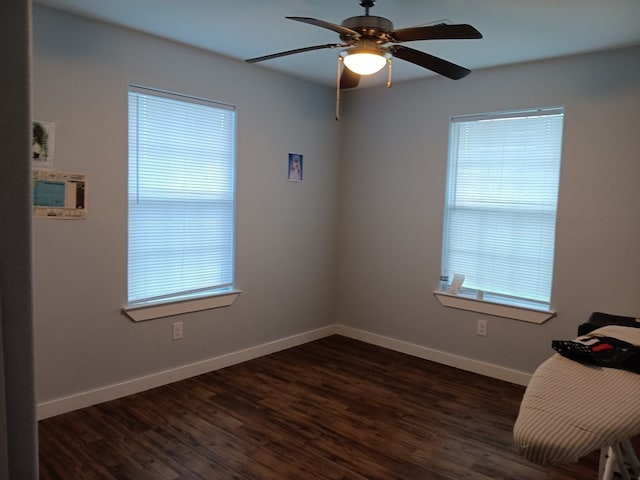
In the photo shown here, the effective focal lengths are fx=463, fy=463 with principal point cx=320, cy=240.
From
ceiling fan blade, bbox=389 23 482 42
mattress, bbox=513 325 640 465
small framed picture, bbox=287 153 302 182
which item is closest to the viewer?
mattress, bbox=513 325 640 465

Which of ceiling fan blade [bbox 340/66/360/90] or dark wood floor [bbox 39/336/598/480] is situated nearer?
dark wood floor [bbox 39/336/598/480]

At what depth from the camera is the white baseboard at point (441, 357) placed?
3.58 metres

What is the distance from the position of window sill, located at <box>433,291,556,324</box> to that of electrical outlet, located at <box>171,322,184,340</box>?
2.11 m

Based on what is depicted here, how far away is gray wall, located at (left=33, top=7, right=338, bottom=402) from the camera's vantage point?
2.74 metres

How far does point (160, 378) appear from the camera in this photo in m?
3.32

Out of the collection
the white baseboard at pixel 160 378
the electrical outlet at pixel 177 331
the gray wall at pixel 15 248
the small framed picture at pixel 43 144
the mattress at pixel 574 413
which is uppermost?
the small framed picture at pixel 43 144

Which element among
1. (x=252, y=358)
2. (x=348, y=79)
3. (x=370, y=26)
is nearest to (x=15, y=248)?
(x=370, y=26)

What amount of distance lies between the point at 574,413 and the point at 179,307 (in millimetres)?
2774

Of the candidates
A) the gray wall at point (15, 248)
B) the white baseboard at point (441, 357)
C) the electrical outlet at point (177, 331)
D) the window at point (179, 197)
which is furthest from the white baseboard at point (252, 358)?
the gray wall at point (15, 248)

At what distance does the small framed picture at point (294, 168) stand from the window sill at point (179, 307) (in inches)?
44.4

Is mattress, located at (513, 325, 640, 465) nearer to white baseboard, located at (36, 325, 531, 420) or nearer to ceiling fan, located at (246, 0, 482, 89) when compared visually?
ceiling fan, located at (246, 0, 482, 89)

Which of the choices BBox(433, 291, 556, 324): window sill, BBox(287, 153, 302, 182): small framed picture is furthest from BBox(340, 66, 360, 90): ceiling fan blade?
BBox(433, 291, 556, 324): window sill

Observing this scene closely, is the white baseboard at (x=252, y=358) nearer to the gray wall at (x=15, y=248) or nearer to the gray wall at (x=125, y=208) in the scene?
the gray wall at (x=125, y=208)

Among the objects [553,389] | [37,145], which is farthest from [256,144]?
[553,389]
